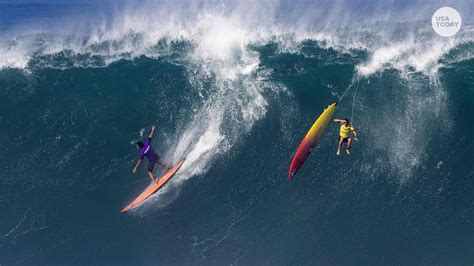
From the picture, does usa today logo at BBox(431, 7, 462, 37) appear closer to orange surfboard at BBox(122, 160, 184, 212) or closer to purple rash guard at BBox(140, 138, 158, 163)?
orange surfboard at BBox(122, 160, 184, 212)

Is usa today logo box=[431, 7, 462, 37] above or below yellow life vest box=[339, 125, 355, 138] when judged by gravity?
above

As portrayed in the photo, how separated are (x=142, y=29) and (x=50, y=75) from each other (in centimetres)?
489

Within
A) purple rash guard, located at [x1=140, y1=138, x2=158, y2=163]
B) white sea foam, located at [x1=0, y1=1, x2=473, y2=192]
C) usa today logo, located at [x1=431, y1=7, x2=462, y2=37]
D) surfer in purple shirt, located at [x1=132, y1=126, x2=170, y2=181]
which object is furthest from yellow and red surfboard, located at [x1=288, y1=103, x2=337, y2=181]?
usa today logo, located at [x1=431, y1=7, x2=462, y2=37]

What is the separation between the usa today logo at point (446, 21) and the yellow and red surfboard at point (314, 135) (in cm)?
839

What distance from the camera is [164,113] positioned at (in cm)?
1622

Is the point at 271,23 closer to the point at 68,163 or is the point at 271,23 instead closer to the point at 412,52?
the point at 412,52

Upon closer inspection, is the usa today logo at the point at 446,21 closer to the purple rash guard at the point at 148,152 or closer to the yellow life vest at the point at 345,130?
the yellow life vest at the point at 345,130

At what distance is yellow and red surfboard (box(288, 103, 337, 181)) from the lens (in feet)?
47.6

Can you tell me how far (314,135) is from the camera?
14742 mm

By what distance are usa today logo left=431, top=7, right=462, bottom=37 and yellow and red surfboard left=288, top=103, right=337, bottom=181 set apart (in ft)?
27.5

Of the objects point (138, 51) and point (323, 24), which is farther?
point (323, 24)

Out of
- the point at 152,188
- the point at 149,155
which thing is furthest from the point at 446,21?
the point at 152,188

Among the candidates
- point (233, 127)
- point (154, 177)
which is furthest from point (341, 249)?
point (154, 177)

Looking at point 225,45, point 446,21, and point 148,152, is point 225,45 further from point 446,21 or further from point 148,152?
point 446,21
